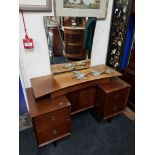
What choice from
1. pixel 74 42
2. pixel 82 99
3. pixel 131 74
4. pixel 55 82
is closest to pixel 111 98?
pixel 82 99

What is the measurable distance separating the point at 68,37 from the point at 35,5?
446 millimetres

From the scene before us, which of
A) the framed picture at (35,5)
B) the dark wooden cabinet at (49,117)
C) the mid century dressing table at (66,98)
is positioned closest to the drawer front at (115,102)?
the mid century dressing table at (66,98)

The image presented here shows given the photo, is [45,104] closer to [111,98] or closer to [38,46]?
[38,46]

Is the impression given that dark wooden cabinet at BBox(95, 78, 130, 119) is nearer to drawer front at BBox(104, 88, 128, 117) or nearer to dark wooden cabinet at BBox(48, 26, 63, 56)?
drawer front at BBox(104, 88, 128, 117)

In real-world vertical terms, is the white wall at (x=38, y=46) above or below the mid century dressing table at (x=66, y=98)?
above

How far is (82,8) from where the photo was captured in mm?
1477

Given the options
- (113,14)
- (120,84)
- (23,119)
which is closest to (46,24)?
(113,14)

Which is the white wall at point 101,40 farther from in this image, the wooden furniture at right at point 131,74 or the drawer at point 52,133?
the drawer at point 52,133

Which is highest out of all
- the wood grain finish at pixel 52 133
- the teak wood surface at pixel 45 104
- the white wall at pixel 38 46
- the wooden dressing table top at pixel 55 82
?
the white wall at pixel 38 46

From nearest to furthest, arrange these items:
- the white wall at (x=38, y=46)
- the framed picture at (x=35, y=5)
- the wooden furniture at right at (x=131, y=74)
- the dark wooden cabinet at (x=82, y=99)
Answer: the framed picture at (x=35, y=5)
the white wall at (x=38, y=46)
the dark wooden cabinet at (x=82, y=99)
the wooden furniture at right at (x=131, y=74)

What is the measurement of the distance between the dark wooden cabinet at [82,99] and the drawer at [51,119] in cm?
28

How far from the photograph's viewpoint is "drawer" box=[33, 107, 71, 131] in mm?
1263

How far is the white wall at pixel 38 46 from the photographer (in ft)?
4.41
